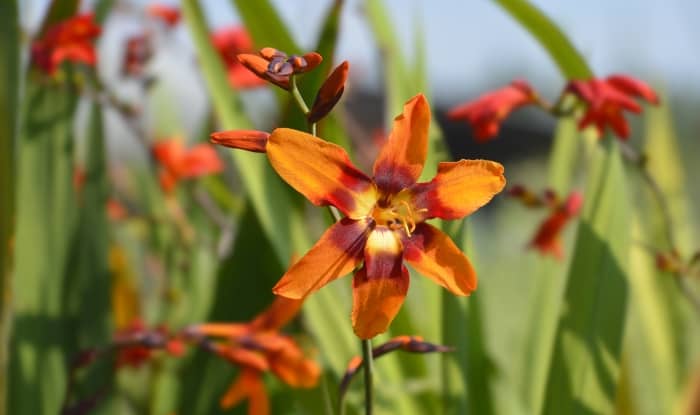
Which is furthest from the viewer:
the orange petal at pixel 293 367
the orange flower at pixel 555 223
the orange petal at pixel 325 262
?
the orange flower at pixel 555 223

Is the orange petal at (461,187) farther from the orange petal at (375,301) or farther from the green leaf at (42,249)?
the green leaf at (42,249)

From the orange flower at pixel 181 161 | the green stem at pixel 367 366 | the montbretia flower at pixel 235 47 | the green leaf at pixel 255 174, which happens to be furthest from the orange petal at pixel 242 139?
the montbretia flower at pixel 235 47

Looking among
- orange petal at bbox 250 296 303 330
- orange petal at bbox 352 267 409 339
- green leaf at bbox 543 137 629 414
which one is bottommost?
green leaf at bbox 543 137 629 414

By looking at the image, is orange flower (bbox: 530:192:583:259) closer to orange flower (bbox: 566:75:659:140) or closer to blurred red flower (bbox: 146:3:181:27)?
orange flower (bbox: 566:75:659:140)

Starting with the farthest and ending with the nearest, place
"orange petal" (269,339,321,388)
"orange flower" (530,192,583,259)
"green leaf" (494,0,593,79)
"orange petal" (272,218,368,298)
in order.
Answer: "orange flower" (530,192,583,259), "green leaf" (494,0,593,79), "orange petal" (269,339,321,388), "orange petal" (272,218,368,298)

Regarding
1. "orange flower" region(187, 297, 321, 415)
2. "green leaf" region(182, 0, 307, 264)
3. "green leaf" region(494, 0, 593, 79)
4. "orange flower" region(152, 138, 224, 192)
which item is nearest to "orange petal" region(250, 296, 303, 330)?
"orange flower" region(187, 297, 321, 415)

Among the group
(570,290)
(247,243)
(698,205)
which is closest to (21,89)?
(247,243)
